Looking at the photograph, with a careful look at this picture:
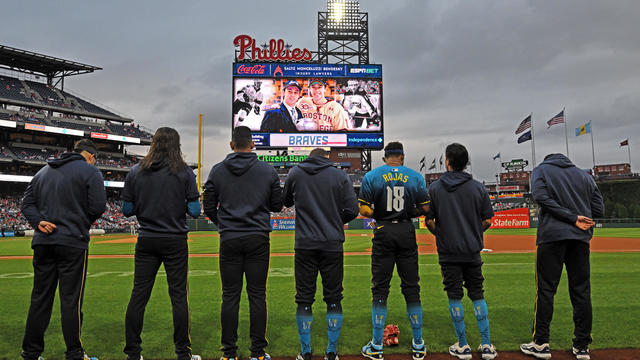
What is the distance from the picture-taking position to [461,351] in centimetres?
421

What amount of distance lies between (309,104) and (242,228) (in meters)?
39.4

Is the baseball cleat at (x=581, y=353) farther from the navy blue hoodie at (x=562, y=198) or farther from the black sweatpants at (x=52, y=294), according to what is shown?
the black sweatpants at (x=52, y=294)

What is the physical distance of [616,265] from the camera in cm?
1166

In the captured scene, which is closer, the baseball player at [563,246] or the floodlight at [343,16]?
the baseball player at [563,246]

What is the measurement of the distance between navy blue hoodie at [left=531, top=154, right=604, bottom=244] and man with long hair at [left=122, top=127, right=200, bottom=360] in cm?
356

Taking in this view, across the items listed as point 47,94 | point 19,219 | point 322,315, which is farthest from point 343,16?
point 322,315

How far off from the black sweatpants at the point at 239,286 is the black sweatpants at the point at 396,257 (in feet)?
3.73

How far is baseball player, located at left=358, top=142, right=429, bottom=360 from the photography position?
165 inches

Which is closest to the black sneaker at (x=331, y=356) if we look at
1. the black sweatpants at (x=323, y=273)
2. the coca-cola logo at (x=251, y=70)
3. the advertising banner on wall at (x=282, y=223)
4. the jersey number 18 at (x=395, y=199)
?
the black sweatpants at (x=323, y=273)

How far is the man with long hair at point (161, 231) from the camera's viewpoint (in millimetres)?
3824

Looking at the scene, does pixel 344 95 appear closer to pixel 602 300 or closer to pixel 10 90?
pixel 602 300

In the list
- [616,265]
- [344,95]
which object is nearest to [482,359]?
[616,265]

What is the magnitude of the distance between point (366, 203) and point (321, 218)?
1.98 feet

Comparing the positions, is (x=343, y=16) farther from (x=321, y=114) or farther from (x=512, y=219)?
(x=512, y=219)
